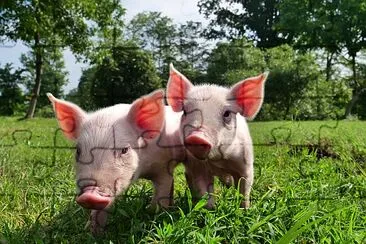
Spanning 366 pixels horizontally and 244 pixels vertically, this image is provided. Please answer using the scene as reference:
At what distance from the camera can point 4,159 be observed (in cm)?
345

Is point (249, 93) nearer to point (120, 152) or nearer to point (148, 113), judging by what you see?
point (148, 113)

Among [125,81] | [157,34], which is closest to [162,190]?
[157,34]

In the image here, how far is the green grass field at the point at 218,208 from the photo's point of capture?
6.66 ft

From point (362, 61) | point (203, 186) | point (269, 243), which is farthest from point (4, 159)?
point (362, 61)

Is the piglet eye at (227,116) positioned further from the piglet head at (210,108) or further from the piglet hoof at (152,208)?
the piglet hoof at (152,208)

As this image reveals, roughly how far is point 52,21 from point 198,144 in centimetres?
505

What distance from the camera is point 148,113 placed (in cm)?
229

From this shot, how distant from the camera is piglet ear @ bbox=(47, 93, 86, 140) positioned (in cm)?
226

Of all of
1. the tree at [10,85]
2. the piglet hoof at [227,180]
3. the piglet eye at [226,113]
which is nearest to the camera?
the piglet eye at [226,113]

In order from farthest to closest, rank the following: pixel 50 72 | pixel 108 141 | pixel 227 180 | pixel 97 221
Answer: pixel 50 72
pixel 227 180
pixel 97 221
pixel 108 141

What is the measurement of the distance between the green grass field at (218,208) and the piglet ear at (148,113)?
30 cm

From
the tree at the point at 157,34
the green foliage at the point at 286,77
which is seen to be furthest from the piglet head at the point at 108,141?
the green foliage at the point at 286,77

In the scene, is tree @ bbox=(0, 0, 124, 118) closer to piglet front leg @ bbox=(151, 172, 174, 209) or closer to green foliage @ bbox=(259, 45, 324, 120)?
green foliage @ bbox=(259, 45, 324, 120)

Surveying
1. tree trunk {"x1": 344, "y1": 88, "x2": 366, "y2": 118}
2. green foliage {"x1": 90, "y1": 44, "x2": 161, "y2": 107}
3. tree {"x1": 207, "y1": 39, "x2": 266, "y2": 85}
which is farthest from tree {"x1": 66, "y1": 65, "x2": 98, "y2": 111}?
tree trunk {"x1": 344, "y1": 88, "x2": 366, "y2": 118}
